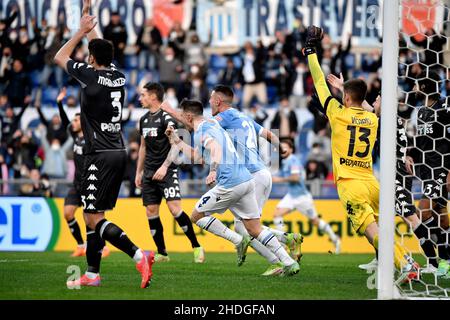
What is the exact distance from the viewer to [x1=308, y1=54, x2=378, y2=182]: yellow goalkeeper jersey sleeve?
10453 mm

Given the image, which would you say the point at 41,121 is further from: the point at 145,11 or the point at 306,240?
the point at 306,240

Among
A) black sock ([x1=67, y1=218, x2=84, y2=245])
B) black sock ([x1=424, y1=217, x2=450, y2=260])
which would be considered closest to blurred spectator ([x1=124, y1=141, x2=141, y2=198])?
black sock ([x1=67, y1=218, x2=84, y2=245])

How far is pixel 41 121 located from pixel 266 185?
33.6 feet

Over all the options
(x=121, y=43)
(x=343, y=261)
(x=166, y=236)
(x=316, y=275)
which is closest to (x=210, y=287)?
(x=316, y=275)

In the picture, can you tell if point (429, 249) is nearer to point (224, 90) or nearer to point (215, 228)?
point (215, 228)

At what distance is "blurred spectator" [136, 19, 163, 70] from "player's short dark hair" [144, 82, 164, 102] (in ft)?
29.1

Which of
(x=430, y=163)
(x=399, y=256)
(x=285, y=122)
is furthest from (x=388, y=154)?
(x=285, y=122)

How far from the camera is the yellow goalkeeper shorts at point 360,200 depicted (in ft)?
33.3

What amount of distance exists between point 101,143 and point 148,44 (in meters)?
13.6

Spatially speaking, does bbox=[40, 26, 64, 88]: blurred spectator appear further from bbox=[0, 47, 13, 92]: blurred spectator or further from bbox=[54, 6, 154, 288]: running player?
bbox=[54, 6, 154, 288]: running player

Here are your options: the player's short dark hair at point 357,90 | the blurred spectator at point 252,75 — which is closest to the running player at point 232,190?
the player's short dark hair at point 357,90

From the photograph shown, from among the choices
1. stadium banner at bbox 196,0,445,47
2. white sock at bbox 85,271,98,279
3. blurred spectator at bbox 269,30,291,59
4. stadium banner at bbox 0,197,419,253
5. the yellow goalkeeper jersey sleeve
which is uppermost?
stadium banner at bbox 196,0,445,47

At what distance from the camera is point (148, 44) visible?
2294 cm
